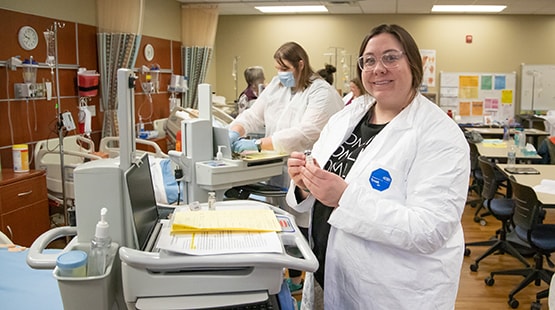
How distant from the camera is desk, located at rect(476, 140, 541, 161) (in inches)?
188

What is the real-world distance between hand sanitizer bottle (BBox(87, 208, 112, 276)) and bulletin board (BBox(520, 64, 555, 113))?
8290mm

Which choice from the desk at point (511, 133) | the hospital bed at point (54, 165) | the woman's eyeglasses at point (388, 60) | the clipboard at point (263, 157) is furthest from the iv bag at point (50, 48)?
the desk at point (511, 133)

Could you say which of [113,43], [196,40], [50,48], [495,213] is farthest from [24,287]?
[196,40]

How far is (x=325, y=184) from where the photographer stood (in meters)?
1.31

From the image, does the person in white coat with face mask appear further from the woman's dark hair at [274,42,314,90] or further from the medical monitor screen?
the medical monitor screen

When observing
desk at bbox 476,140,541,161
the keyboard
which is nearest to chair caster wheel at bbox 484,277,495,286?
desk at bbox 476,140,541,161

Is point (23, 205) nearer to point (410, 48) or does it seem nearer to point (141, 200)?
point (141, 200)

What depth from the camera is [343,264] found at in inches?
55.6

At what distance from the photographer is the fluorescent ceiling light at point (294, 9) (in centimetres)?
742

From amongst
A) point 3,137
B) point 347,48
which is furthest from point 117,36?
point 347,48

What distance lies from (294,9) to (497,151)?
3.94 m

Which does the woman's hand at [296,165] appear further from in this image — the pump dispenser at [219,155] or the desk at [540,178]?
the desk at [540,178]

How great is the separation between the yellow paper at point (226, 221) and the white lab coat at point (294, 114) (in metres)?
1.48

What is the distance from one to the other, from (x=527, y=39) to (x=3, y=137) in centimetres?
762
